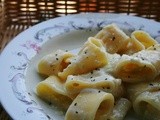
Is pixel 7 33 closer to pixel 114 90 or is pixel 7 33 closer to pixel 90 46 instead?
pixel 90 46

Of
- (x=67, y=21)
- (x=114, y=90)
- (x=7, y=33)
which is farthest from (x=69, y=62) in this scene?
(x=7, y=33)

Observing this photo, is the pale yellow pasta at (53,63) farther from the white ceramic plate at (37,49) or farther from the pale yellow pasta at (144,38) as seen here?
the pale yellow pasta at (144,38)

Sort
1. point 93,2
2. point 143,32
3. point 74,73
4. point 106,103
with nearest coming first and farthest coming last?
point 106,103 < point 74,73 < point 143,32 < point 93,2

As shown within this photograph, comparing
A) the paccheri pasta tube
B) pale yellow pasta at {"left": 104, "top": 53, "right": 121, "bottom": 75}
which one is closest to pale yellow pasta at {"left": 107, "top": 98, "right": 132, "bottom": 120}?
the paccheri pasta tube

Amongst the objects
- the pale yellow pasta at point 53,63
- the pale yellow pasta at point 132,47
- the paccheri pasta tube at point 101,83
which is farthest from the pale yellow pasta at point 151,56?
the pale yellow pasta at point 53,63

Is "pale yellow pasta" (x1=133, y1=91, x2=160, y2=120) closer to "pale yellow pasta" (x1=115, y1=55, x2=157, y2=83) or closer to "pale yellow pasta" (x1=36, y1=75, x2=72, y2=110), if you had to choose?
"pale yellow pasta" (x1=115, y1=55, x2=157, y2=83)

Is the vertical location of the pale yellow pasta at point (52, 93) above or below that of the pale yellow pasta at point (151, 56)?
below

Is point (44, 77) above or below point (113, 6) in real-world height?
below
